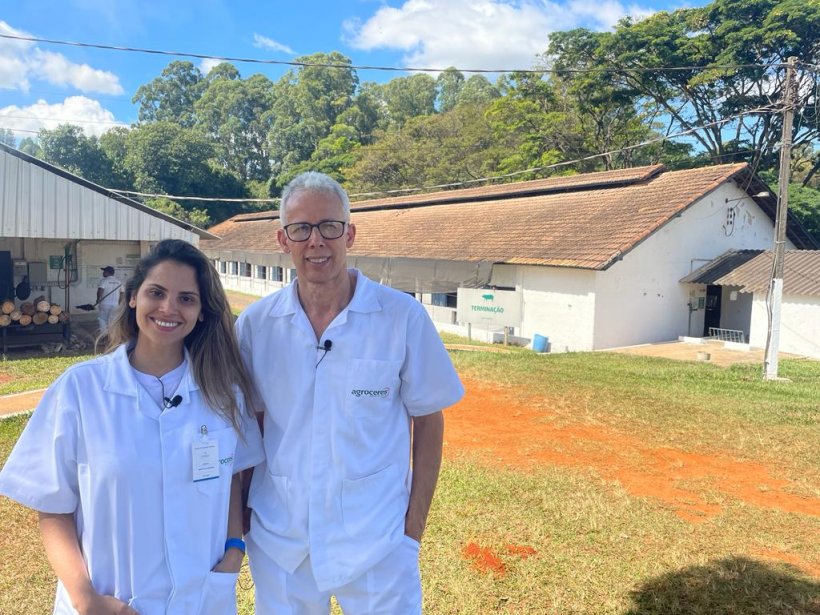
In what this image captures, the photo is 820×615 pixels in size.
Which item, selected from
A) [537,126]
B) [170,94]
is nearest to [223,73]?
[170,94]

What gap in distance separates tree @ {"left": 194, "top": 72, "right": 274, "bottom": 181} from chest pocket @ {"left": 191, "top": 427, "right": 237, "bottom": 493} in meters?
61.1

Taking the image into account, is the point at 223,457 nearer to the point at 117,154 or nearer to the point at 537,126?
the point at 537,126

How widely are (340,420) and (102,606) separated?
841 mm

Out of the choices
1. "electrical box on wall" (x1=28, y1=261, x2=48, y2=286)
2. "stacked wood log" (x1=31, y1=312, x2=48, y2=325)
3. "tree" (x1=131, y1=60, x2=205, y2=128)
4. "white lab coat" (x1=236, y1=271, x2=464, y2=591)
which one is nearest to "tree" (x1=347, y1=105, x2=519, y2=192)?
"electrical box on wall" (x1=28, y1=261, x2=48, y2=286)

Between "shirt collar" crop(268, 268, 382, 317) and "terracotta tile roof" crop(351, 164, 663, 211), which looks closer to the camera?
"shirt collar" crop(268, 268, 382, 317)

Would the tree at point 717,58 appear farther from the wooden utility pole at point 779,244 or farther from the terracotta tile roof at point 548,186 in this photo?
the wooden utility pole at point 779,244

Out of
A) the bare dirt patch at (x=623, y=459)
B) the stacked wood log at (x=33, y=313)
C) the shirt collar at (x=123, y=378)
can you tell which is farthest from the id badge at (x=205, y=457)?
the stacked wood log at (x=33, y=313)

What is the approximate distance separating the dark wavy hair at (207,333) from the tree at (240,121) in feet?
199

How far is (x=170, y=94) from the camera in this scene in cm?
7819

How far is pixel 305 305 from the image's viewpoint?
2.08m

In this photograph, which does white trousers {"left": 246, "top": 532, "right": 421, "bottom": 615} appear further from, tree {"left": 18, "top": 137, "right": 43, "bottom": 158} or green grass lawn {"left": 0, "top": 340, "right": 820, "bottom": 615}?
tree {"left": 18, "top": 137, "right": 43, "bottom": 158}

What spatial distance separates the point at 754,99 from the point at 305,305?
103ft

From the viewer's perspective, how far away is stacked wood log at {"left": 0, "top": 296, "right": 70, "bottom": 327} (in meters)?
11.7

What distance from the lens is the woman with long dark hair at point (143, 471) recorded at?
1.63 metres
